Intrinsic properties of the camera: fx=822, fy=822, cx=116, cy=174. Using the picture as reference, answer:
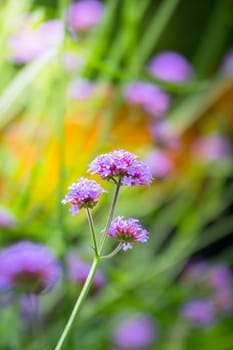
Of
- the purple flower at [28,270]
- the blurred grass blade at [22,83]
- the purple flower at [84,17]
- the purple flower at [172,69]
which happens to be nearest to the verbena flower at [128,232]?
the purple flower at [28,270]

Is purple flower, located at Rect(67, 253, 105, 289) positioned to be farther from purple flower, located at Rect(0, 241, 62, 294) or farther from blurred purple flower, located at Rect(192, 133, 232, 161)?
blurred purple flower, located at Rect(192, 133, 232, 161)

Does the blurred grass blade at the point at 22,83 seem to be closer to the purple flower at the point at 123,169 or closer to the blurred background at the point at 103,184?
the blurred background at the point at 103,184

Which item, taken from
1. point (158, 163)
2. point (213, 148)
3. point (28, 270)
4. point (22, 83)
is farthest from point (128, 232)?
point (213, 148)

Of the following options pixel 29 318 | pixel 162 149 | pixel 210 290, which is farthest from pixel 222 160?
pixel 29 318

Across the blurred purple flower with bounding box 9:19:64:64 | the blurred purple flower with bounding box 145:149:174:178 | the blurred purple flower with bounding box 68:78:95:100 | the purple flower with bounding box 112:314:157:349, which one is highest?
the blurred purple flower with bounding box 9:19:64:64

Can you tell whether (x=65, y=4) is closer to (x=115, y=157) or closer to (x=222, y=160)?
(x=115, y=157)

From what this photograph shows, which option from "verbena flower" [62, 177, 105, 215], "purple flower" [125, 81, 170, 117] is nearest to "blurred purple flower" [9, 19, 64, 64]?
"purple flower" [125, 81, 170, 117]
